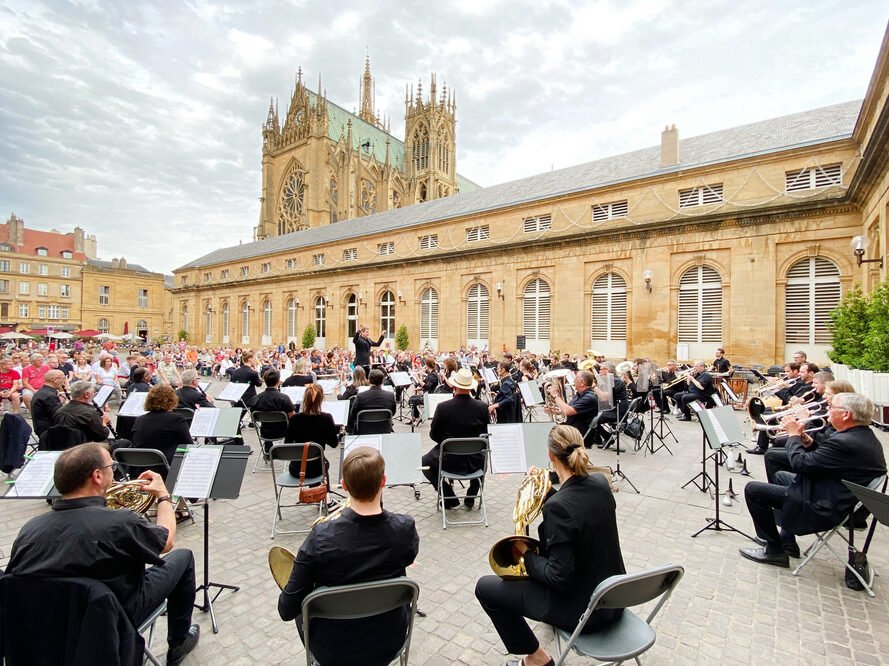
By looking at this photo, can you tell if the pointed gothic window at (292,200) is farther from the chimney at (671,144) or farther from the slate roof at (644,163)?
A: the chimney at (671,144)

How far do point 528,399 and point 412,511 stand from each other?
4540 millimetres

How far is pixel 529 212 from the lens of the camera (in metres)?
22.9

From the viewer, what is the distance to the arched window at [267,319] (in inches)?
1475

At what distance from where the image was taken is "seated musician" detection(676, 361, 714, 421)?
1093 cm

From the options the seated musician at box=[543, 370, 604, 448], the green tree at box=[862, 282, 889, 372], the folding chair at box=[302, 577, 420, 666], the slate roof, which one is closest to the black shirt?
the folding chair at box=[302, 577, 420, 666]

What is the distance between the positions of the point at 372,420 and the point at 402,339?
1982cm

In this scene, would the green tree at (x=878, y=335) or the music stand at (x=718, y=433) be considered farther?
the green tree at (x=878, y=335)

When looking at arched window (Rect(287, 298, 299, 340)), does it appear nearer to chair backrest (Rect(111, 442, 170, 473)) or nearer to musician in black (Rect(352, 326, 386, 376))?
musician in black (Rect(352, 326, 386, 376))

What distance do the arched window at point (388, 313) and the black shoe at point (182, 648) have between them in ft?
83.4

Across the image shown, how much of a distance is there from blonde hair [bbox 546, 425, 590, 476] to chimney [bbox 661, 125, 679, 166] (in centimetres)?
2088

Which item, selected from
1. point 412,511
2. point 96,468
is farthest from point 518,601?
point 412,511

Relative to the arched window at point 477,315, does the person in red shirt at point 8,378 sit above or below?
below

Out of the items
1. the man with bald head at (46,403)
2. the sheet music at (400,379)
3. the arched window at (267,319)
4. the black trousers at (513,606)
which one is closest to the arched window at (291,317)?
the arched window at (267,319)

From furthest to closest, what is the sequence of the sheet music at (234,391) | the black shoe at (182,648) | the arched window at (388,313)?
1. the arched window at (388,313)
2. the sheet music at (234,391)
3. the black shoe at (182,648)
